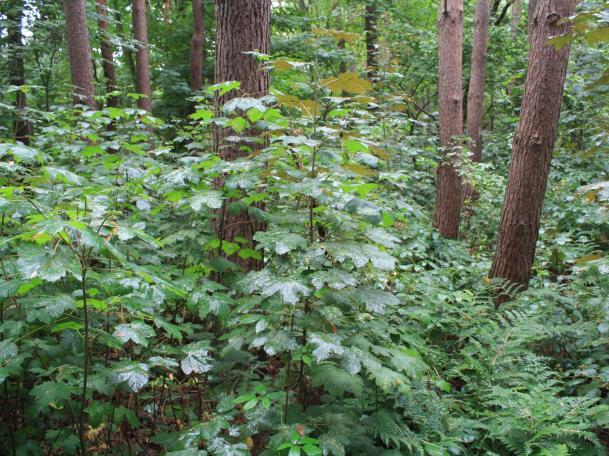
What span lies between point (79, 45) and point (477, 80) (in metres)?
8.36

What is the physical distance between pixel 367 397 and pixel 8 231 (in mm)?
2401

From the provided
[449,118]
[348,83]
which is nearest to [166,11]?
[449,118]

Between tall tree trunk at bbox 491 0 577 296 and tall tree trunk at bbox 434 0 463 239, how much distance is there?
297 cm

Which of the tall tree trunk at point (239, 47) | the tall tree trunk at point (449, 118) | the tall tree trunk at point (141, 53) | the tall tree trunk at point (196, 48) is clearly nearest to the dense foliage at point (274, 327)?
the tall tree trunk at point (239, 47)

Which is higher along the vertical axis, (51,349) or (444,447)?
(51,349)

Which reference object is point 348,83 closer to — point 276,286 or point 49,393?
point 276,286

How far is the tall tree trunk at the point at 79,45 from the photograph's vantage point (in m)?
7.86

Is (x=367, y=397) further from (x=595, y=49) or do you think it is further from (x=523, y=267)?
(x=595, y=49)

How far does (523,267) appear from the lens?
5.02 metres

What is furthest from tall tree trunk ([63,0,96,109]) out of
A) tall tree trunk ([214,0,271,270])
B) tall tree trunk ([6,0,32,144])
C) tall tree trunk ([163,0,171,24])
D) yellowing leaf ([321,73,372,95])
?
tall tree trunk ([163,0,171,24])

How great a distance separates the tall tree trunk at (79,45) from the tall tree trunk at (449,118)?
6257mm

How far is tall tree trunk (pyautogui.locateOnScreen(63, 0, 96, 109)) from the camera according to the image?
786 centimetres

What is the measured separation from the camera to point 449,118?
8477 mm

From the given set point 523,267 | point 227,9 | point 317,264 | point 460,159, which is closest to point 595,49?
point 460,159
